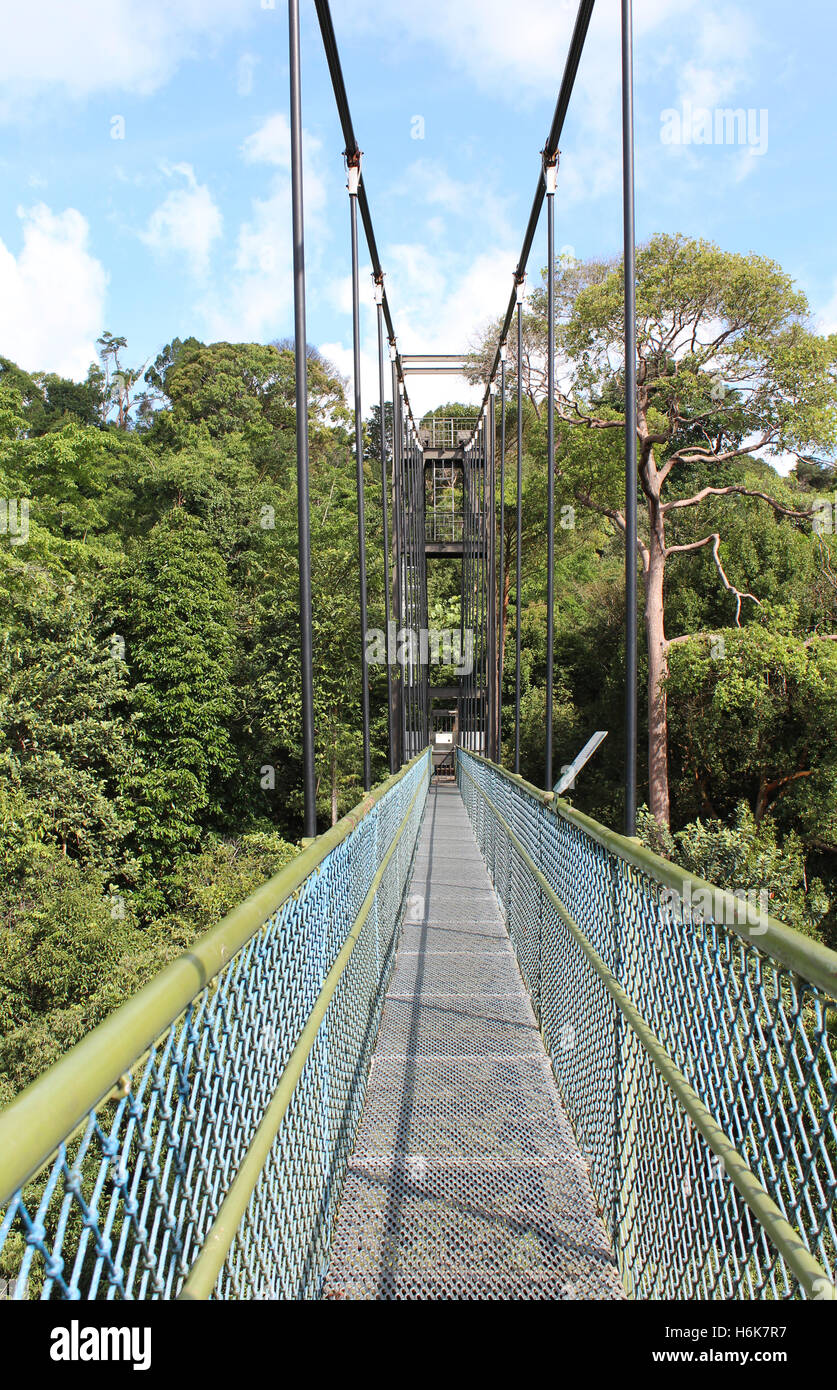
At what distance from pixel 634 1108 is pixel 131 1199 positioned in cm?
155

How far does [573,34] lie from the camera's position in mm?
6387

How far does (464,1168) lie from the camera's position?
250 cm

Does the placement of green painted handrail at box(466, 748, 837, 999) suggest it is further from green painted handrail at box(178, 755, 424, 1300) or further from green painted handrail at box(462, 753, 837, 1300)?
green painted handrail at box(178, 755, 424, 1300)

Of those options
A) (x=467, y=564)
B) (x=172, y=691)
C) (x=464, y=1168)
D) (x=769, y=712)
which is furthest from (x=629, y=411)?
(x=467, y=564)

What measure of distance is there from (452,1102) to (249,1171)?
168 centimetres

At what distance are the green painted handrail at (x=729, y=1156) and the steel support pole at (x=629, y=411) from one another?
1538 mm

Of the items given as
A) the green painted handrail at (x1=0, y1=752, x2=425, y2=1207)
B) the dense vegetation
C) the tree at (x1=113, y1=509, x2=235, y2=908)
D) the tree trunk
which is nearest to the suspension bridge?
the green painted handrail at (x1=0, y1=752, x2=425, y2=1207)

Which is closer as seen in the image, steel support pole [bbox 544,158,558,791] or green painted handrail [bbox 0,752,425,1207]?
green painted handrail [bbox 0,752,425,1207]

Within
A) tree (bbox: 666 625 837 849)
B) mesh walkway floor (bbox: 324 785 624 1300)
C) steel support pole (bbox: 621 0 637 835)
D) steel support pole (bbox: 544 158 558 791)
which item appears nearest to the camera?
mesh walkway floor (bbox: 324 785 624 1300)

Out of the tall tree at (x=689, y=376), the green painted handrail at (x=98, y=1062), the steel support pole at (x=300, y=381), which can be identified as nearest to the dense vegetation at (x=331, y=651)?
the tall tree at (x=689, y=376)

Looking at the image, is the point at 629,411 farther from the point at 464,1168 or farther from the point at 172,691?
the point at 172,691

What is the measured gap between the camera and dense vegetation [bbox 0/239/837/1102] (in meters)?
14.9
